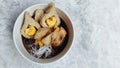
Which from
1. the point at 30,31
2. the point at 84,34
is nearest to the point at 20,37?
the point at 30,31

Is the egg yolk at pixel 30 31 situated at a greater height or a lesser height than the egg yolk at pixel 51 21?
lesser

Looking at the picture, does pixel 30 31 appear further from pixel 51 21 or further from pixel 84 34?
A: pixel 84 34

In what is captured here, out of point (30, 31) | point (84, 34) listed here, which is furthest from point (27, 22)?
point (84, 34)

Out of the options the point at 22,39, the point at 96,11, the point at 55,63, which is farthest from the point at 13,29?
the point at 96,11

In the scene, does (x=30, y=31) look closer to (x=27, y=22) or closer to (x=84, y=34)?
(x=27, y=22)

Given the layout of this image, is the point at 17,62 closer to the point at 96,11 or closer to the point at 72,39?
the point at 72,39

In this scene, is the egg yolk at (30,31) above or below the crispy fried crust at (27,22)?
below
